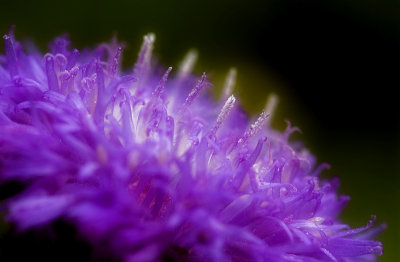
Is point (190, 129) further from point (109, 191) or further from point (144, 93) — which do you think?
point (109, 191)

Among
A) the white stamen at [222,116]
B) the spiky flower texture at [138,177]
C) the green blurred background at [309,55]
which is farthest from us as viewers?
the green blurred background at [309,55]

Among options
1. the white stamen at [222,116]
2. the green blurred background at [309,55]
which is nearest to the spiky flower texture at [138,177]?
the white stamen at [222,116]

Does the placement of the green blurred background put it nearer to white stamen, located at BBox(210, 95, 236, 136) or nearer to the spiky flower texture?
white stamen, located at BBox(210, 95, 236, 136)

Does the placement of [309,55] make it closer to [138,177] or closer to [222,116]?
[222,116]

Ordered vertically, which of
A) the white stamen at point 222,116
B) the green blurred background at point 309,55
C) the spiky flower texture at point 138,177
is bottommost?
the spiky flower texture at point 138,177

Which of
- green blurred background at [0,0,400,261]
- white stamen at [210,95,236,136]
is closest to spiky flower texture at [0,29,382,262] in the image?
white stamen at [210,95,236,136]

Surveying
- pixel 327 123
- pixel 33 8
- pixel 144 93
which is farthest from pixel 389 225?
pixel 33 8

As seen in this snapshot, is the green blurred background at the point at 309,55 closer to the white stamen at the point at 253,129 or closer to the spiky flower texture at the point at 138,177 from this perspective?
the white stamen at the point at 253,129
